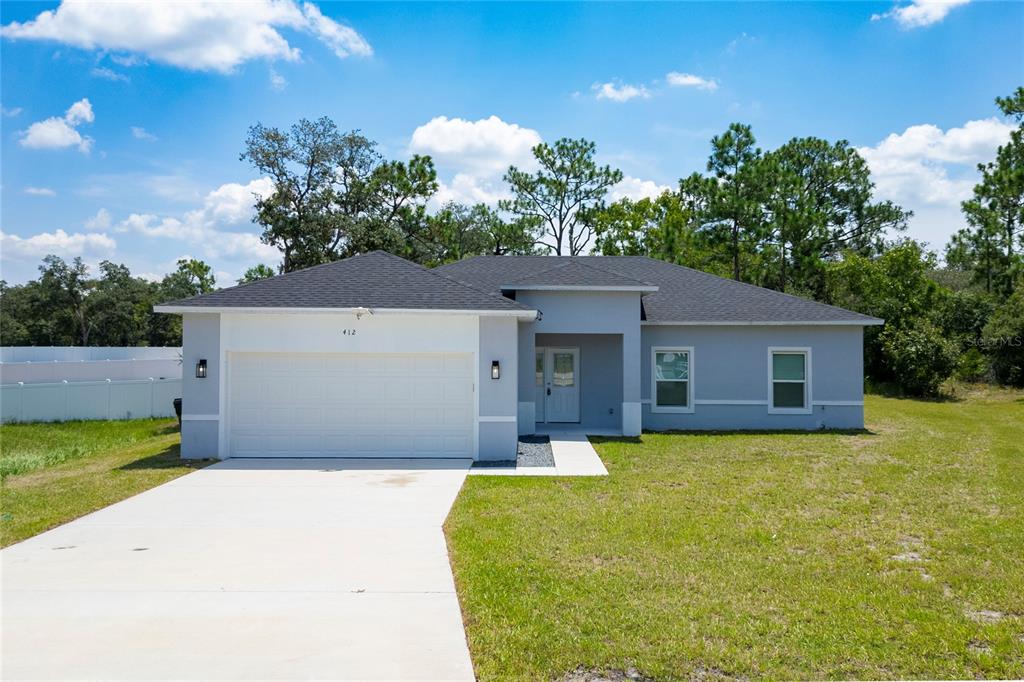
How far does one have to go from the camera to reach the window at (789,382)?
1769 cm

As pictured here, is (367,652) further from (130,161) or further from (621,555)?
(130,161)

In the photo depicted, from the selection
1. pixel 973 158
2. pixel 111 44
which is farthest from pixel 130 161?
pixel 973 158

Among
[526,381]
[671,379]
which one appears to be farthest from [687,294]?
[526,381]

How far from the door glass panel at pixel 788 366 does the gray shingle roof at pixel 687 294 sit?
994mm

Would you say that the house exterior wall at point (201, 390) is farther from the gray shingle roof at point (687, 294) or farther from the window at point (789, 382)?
the window at point (789, 382)

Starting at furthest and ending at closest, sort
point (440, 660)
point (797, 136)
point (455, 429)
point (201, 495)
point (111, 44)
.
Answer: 1. point (797, 136)
2. point (111, 44)
3. point (455, 429)
4. point (201, 495)
5. point (440, 660)

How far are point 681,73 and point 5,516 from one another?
1599 cm

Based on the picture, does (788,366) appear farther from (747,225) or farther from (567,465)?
(747,225)

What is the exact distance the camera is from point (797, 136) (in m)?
42.5

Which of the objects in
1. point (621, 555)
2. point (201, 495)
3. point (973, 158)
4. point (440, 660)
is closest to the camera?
point (440, 660)

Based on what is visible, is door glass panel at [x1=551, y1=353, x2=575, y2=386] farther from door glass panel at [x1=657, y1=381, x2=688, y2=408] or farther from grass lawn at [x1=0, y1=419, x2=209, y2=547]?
grass lawn at [x1=0, y1=419, x2=209, y2=547]

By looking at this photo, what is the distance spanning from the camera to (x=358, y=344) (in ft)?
43.2

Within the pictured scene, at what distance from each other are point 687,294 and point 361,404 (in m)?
9.94

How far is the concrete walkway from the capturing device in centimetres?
1174
